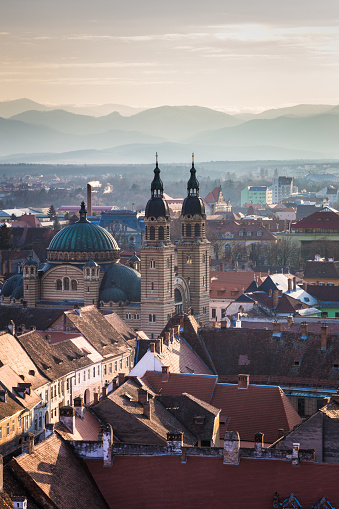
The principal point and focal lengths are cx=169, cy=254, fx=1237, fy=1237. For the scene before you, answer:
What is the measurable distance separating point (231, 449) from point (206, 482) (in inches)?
66.5

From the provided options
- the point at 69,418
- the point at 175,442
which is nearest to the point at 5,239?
the point at 69,418

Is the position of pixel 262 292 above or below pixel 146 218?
below

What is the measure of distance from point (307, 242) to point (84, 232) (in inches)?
2693

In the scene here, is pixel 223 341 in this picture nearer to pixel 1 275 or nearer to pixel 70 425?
pixel 70 425

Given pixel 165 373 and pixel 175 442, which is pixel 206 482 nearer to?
pixel 175 442

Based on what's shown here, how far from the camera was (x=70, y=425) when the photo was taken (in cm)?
5588

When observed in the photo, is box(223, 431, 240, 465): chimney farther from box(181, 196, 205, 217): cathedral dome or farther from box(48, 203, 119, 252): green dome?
box(48, 203, 119, 252): green dome

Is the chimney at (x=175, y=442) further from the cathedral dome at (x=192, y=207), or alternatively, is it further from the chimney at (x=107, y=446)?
the cathedral dome at (x=192, y=207)

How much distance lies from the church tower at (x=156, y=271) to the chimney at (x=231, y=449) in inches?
2523

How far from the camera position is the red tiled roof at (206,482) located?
49688 mm

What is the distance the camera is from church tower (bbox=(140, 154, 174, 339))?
115000 mm

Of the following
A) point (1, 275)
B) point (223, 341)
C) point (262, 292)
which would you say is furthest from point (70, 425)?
point (1, 275)

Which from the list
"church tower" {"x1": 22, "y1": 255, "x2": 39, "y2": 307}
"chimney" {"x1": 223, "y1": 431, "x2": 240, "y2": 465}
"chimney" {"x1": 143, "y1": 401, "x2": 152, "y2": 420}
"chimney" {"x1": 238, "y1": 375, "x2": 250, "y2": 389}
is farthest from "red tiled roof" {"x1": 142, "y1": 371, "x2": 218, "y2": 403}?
"church tower" {"x1": 22, "y1": 255, "x2": 39, "y2": 307}

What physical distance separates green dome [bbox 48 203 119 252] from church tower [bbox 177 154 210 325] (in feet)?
25.9
